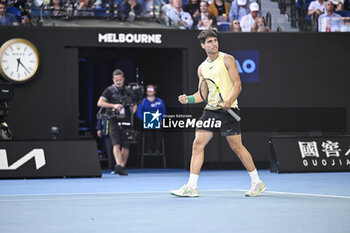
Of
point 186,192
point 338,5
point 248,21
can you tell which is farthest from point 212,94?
point 338,5

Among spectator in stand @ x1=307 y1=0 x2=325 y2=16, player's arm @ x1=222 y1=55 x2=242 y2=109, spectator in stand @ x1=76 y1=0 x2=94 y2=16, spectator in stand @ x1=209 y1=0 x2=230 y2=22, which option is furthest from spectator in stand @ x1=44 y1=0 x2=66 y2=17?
player's arm @ x1=222 y1=55 x2=242 y2=109

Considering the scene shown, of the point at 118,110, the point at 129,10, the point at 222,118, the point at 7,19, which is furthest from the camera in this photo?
the point at 129,10

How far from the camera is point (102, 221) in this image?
633cm

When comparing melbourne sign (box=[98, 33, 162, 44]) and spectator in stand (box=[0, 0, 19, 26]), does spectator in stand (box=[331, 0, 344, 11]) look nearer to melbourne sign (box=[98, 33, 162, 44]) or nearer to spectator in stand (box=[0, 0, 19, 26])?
melbourne sign (box=[98, 33, 162, 44])

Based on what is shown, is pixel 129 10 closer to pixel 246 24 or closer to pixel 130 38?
pixel 130 38

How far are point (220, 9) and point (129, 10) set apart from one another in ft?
7.28

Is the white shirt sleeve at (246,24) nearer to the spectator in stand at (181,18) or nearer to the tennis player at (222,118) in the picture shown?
the spectator in stand at (181,18)

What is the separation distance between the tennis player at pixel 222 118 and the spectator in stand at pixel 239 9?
7.34m

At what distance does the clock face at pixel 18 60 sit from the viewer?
48.9 feet

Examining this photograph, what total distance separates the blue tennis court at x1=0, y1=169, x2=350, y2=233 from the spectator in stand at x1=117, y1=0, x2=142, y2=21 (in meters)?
4.95

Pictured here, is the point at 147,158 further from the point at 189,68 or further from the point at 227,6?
the point at 227,6

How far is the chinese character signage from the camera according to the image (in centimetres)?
1458

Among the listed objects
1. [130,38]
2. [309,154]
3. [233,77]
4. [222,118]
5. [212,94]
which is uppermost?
[130,38]

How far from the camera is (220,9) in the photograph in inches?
646
